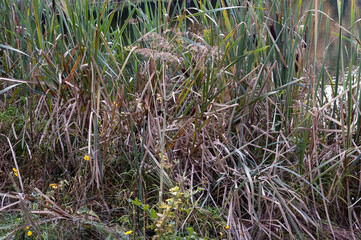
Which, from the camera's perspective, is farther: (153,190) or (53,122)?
(53,122)

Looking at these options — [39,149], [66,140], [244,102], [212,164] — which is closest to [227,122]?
[244,102]

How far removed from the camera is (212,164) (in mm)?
1816

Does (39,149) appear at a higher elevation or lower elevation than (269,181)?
higher

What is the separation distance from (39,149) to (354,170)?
1.40 meters

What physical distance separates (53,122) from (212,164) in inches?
29.1

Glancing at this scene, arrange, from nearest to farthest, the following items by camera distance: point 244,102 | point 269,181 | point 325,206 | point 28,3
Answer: point 325,206
point 269,181
point 244,102
point 28,3

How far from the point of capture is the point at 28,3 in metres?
2.38

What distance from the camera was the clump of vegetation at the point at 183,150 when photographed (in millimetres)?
1588

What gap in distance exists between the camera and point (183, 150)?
5.86ft

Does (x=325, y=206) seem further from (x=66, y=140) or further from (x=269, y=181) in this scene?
(x=66, y=140)

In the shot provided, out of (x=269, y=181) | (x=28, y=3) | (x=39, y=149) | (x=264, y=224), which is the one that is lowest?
(x=264, y=224)

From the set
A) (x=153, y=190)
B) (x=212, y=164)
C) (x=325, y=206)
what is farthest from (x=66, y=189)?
(x=325, y=206)

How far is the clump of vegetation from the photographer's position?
159 centimetres

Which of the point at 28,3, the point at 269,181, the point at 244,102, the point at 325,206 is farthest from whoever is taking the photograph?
the point at 28,3
